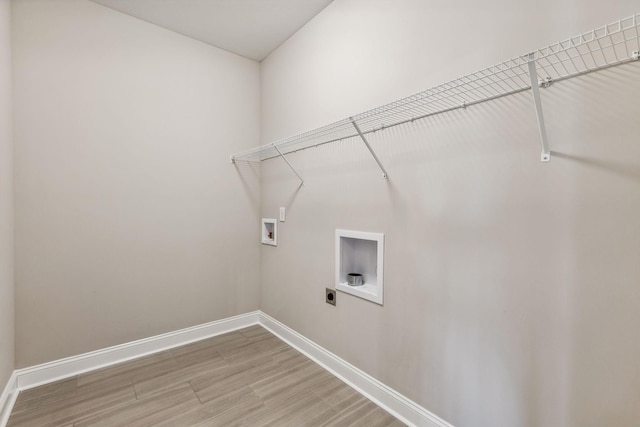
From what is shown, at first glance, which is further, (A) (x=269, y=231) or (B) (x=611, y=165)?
(A) (x=269, y=231)

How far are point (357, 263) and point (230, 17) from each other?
2087 millimetres

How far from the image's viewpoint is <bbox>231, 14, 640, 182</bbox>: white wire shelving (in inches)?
34.7

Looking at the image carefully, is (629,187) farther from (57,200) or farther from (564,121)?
(57,200)

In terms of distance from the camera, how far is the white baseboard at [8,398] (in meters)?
1.51

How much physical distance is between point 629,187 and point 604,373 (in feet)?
2.05

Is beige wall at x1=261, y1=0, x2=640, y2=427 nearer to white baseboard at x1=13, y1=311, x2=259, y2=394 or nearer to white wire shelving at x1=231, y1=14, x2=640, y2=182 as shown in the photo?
white wire shelving at x1=231, y1=14, x2=640, y2=182

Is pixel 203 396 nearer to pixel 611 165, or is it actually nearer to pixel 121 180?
pixel 121 180

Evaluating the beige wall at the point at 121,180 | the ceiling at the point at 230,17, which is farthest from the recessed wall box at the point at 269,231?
the ceiling at the point at 230,17

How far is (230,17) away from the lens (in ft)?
7.08

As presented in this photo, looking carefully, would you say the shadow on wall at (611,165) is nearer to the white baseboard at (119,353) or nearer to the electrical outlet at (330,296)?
the electrical outlet at (330,296)

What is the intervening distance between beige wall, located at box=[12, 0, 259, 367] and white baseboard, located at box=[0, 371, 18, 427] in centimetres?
12

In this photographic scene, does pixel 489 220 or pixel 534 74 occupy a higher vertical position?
pixel 534 74

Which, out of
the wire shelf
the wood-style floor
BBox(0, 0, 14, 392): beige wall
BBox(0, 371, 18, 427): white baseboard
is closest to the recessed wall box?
the wood-style floor

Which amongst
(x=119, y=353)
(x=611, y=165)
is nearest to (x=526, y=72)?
(x=611, y=165)
